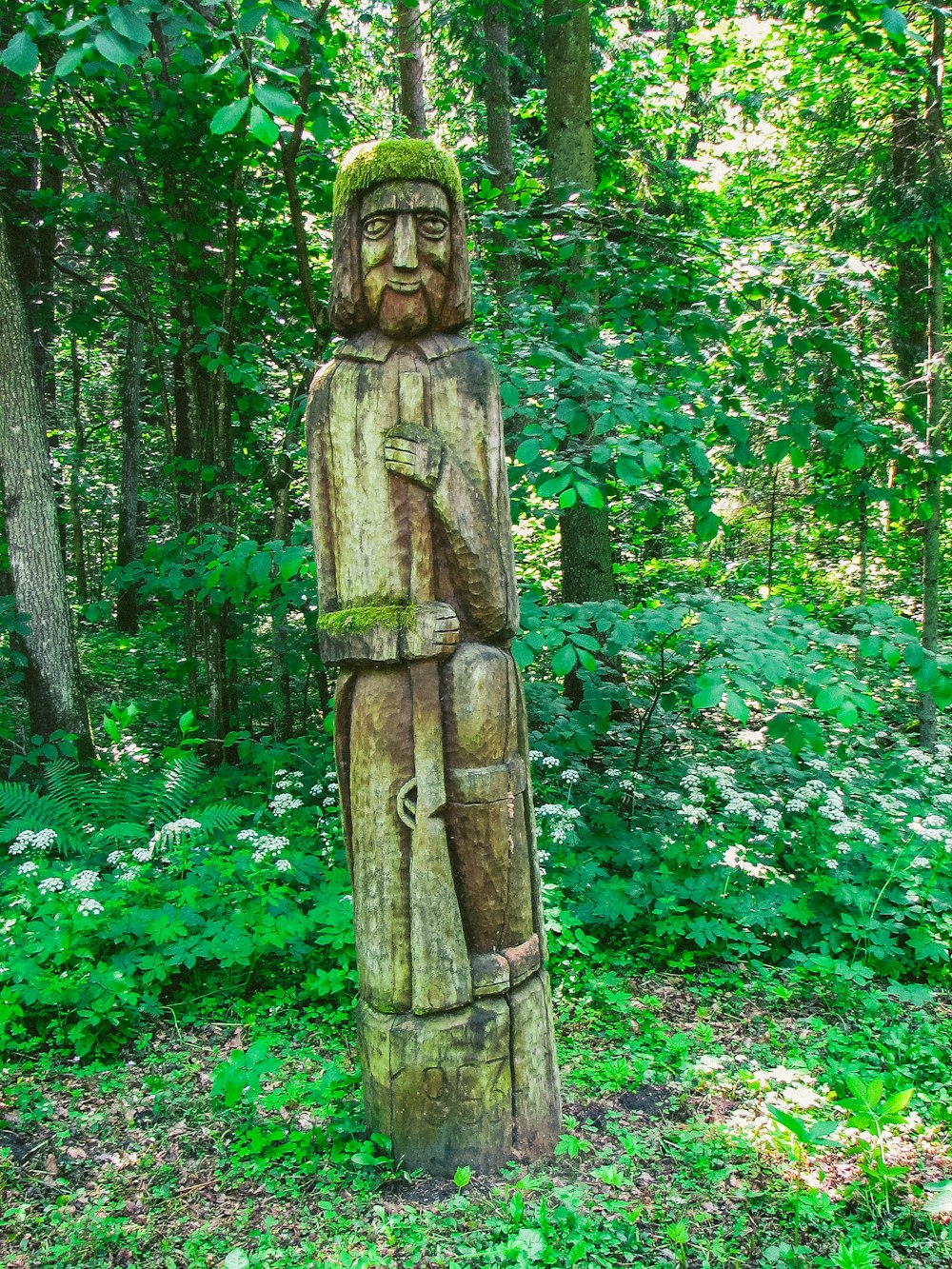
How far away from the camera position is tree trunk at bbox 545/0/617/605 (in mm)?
6715

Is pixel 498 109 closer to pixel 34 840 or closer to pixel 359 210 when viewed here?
pixel 359 210

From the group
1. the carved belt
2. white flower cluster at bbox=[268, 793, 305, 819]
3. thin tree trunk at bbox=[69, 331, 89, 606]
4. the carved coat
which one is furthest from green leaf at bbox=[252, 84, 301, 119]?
thin tree trunk at bbox=[69, 331, 89, 606]

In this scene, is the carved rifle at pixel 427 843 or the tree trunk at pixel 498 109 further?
the tree trunk at pixel 498 109

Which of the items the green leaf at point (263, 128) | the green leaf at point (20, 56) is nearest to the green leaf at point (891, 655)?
the green leaf at point (263, 128)

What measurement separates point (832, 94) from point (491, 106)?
11.9ft

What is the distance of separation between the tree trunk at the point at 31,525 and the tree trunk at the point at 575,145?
376cm

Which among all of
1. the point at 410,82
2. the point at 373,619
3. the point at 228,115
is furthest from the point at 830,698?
the point at 410,82

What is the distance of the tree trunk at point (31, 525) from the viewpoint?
624 cm

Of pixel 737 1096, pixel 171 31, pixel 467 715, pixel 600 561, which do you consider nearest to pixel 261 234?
pixel 171 31

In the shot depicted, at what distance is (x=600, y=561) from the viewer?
6852mm

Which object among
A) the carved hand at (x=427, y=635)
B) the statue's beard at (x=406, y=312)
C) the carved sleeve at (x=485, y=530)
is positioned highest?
the statue's beard at (x=406, y=312)

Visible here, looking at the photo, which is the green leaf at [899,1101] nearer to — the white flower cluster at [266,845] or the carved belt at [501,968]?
the carved belt at [501,968]

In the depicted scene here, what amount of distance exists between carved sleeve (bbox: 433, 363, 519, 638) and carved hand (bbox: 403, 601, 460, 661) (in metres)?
0.16

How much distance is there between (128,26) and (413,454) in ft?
4.91
